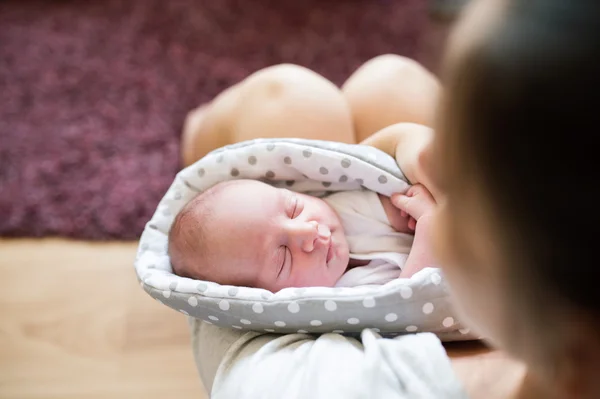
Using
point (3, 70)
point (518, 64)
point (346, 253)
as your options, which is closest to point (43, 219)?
point (3, 70)

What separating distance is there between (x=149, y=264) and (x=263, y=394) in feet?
0.93

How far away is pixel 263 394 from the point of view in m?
0.69

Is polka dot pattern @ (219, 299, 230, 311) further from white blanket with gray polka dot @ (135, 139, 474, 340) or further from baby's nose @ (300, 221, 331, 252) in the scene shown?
baby's nose @ (300, 221, 331, 252)

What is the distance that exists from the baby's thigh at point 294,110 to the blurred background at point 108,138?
226 millimetres

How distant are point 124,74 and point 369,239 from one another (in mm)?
919

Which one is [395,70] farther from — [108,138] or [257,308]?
[108,138]

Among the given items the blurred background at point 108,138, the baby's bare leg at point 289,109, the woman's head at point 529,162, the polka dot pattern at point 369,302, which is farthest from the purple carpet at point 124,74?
the woman's head at point 529,162

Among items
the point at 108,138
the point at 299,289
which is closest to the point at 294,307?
the point at 299,289

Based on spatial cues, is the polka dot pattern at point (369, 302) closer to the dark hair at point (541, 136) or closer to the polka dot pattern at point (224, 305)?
the polka dot pattern at point (224, 305)

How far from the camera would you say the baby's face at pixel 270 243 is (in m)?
0.87

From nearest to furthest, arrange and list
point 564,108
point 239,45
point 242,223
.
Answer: point 564,108, point 242,223, point 239,45

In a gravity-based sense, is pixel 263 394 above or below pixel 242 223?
below

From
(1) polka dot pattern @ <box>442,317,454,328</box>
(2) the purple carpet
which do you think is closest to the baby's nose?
(1) polka dot pattern @ <box>442,317,454,328</box>

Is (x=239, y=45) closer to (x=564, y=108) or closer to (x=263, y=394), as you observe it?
(x=263, y=394)
